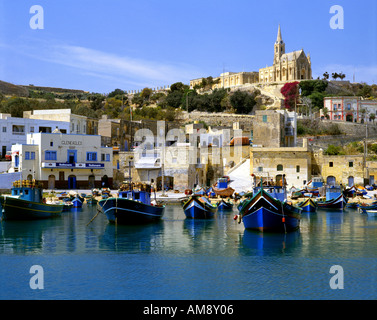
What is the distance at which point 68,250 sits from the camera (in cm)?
2045

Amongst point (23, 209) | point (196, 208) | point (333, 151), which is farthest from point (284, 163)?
point (23, 209)

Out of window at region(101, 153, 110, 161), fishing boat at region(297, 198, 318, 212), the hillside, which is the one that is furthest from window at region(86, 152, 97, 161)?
the hillside

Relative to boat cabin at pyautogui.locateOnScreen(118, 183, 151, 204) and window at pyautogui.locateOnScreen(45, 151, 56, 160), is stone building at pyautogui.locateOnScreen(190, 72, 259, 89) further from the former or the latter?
boat cabin at pyautogui.locateOnScreen(118, 183, 151, 204)

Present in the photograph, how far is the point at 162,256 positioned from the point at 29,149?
28919 millimetres

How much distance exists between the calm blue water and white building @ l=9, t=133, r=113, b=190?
1706cm

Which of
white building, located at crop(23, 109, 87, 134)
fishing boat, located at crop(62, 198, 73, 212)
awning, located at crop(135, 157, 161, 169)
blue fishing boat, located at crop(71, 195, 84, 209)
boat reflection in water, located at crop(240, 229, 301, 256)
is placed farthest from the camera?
white building, located at crop(23, 109, 87, 134)

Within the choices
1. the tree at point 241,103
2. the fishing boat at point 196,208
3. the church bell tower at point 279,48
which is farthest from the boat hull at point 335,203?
the church bell tower at point 279,48

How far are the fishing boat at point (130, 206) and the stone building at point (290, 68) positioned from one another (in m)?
75.7

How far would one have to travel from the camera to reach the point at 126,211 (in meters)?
27.9

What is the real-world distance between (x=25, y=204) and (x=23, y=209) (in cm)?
34

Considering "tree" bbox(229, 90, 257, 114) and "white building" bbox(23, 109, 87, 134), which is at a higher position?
"tree" bbox(229, 90, 257, 114)

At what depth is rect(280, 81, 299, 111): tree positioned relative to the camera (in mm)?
87550

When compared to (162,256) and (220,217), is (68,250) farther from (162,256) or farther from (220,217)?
(220,217)
